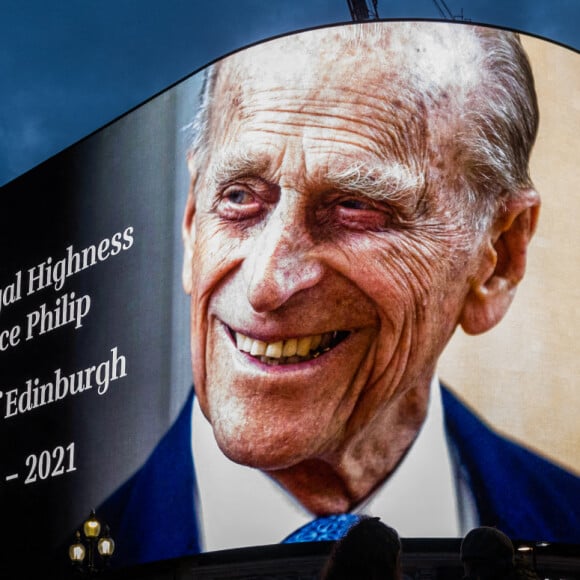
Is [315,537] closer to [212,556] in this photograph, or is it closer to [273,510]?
[273,510]

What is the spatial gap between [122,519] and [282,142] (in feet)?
20.7

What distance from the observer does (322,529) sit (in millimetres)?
15992

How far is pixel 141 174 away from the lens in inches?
761

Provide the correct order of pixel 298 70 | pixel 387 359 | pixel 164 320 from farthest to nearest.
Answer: pixel 164 320 < pixel 298 70 < pixel 387 359

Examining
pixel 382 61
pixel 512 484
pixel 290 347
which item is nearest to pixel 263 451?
pixel 290 347

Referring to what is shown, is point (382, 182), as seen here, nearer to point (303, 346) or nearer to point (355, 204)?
point (355, 204)

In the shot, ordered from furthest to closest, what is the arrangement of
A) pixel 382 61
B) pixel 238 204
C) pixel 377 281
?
pixel 238 204 < pixel 382 61 < pixel 377 281

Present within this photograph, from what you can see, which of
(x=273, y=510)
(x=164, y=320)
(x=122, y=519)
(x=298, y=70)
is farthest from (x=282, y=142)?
(x=122, y=519)

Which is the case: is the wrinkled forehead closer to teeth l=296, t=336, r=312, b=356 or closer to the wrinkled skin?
the wrinkled skin

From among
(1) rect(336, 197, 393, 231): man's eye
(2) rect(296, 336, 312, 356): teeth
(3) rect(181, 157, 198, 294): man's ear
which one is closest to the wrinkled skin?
(1) rect(336, 197, 393, 231): man's eye

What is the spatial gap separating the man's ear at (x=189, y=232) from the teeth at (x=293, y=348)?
6.54 feet

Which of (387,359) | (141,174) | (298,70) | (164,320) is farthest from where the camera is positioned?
(141,174)

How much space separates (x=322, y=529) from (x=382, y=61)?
631cm

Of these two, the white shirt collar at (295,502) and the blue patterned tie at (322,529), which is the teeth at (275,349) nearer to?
the white shirt collar at (295,502)
